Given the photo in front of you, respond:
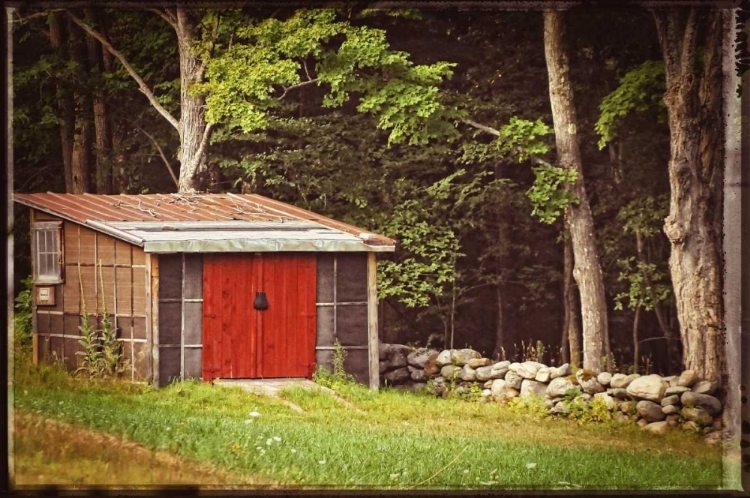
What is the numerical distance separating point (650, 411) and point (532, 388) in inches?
75.3

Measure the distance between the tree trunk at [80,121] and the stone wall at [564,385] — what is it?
18.0 ft

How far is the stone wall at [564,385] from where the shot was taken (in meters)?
13.3

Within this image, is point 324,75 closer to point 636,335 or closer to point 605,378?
point 605,378

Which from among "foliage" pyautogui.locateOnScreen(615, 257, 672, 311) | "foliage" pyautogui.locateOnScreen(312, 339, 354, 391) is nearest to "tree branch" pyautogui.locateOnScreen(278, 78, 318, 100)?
"foliage" pyautogui.locateOnScreen(312, 339, 354, 391)

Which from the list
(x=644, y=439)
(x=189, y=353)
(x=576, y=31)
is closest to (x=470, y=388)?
(x=644, y=439)

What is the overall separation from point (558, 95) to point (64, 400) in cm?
737

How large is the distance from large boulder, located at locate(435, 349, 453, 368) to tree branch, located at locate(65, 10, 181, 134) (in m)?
5.70

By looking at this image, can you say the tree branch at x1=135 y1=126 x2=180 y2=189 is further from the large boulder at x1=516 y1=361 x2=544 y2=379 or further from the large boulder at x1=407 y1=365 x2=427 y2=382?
the large boulder at x1=516 y1=361 x2=544 y2=379

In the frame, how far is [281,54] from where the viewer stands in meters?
12.9

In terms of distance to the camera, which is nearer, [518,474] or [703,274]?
[518,474]

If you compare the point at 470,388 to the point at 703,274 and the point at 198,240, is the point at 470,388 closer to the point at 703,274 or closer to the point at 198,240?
the point at 703,274

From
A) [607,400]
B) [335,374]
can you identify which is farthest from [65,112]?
[607,400]

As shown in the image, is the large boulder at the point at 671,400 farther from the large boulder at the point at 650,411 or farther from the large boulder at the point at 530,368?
the large boulder at the point at 530,368

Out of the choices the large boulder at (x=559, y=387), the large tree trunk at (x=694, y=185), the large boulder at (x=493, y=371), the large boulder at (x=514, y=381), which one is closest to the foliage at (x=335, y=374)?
the large boulder at (x=493, y=371)
